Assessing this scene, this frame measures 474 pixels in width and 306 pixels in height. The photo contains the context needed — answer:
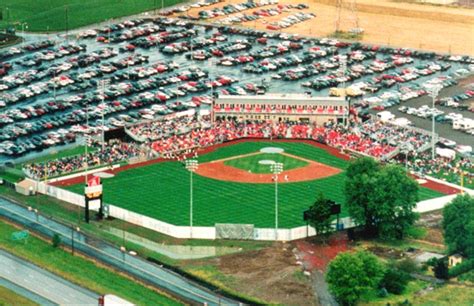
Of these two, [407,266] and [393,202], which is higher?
[393,202]

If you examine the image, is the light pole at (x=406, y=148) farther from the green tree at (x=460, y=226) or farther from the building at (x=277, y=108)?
the green tree at (x=460, y=226)

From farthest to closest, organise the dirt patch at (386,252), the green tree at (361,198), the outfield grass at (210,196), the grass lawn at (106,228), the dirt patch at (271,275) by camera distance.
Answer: the outfield grass at (210,196)
the green tree at (361,198)
the grass lawn at (106,228)
the dirt patch at (386,252)
the dirt patch at (271,275)

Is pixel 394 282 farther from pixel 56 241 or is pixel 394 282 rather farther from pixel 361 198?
pixel 56 241

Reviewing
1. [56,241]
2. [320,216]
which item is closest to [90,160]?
[56,241]

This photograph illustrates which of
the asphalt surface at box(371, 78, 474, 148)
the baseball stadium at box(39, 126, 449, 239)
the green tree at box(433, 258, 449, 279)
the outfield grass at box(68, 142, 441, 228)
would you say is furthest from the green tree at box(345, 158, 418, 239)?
the asphalt surface at box(371, 78, 474, 148)

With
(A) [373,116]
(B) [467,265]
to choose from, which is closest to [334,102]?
(A) [373,116]

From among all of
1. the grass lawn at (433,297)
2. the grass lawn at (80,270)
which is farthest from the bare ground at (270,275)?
the grass lawn at (80,270)

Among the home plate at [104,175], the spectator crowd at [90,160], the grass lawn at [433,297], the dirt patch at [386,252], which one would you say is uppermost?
the grass lawn at [433,297]
